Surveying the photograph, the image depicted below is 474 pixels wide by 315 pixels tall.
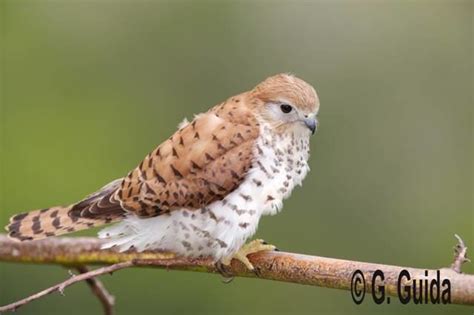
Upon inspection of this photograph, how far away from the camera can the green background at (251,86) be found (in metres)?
4.63

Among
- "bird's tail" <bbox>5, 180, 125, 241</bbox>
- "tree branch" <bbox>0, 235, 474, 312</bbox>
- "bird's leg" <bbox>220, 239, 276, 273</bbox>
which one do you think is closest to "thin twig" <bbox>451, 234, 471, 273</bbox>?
"tree branch" <bbox>0, 235, 474, 312</bbox>

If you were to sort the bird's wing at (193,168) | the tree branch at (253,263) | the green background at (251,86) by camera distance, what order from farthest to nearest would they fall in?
the green background at (251,86)
the bird's wing at (193,168)
the tree branch at (253,263)

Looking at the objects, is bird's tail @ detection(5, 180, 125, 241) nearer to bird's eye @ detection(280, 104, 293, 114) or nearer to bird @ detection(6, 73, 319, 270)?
bird @ detection(6, 73, 319, 270)

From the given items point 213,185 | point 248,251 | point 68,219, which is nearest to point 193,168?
point 213,185

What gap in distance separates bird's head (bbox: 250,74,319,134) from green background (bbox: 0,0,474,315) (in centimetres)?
162

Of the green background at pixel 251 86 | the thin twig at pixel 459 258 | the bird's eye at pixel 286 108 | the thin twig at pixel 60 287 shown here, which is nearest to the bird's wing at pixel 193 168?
the bird's eye at pixel 286 108

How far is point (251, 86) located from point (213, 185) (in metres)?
2.43

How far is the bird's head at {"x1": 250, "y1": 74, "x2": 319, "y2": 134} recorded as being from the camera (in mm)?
2828

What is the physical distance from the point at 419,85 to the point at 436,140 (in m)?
0.42

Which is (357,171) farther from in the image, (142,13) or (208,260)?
(208,260)

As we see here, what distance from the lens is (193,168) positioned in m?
2.81

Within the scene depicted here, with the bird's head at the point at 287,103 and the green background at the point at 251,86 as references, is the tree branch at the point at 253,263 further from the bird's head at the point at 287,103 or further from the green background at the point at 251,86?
the green background at the point at 251,86

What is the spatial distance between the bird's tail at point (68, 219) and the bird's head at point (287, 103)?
529 millimetres

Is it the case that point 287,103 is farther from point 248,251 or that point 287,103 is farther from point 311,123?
point 248,251
